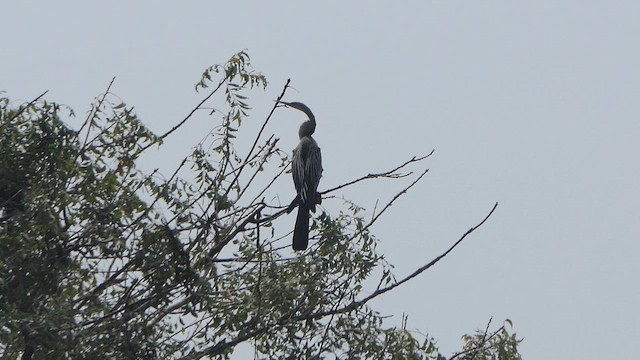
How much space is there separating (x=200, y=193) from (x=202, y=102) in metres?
0.49

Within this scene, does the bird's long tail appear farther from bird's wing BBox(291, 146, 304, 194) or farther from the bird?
bird's wing BBox(291, 146, 304, 194)

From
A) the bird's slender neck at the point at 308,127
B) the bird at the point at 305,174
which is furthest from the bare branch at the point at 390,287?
the bird's slender neck at the point at 308,127

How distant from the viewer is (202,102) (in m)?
6.33

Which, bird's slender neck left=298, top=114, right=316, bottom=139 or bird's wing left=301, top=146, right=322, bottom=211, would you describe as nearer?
bird's wing left=301, top=146, right=322, bottom=211

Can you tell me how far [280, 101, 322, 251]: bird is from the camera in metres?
7.89

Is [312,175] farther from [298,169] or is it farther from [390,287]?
[390,287]

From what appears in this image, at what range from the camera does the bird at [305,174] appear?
25.9ft

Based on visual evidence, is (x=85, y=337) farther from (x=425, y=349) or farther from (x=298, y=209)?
(x=298, y=209)

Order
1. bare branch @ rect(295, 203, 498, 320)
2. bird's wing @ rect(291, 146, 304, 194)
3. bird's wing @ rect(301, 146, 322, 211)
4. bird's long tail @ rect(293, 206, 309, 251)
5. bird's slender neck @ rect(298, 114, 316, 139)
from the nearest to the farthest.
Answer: bare branch @ rect(295, 203, 498, 320), bird's long tail @ rect(293, 206, 309, 251), bird's wing @ rect(301, 146, 322, 211), bird's wing @ rect(291, 146, 304, 194), bird's slender neck @ rect(298, 114, 316, 139)

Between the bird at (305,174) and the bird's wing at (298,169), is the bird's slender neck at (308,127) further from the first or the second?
the bird's wing at (298,169)

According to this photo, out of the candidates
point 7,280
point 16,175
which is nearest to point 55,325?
point 7,280

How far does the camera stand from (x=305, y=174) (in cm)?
876

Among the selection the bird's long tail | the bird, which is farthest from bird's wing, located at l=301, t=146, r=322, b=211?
the bird's long tail

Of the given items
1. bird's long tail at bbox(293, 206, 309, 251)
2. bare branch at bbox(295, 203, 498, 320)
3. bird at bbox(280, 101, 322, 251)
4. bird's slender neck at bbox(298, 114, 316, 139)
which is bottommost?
bare branch at bbox(295, 203, 498, 320)
